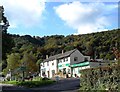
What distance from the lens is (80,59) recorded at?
2931 inches

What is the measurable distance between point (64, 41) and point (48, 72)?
117ft

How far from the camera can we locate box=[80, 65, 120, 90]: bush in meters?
21.9

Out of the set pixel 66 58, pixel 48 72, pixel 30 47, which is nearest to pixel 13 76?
pixel 66 58

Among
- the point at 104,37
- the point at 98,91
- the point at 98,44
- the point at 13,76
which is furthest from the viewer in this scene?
the point at 98,44

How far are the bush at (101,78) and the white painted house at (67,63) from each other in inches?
1372

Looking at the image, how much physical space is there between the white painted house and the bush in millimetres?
34853

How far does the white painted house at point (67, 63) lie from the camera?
69.4 metres

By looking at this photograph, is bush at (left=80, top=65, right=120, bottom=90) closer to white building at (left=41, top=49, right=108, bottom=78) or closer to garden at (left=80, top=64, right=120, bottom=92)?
garden at (left=80, top=64, right=120, bottom=92)

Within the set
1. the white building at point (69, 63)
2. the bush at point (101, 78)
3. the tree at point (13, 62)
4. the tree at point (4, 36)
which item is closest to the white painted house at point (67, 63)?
the white building at point (69, 63)

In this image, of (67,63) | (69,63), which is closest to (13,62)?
(67,63)

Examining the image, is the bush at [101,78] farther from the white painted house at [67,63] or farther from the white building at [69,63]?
the white painted house at [67,63]

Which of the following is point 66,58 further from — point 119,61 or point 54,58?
point 119,61

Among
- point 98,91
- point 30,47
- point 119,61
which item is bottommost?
point 98,91

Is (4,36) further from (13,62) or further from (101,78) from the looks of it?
(13,62)
